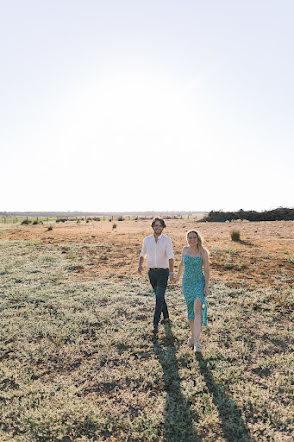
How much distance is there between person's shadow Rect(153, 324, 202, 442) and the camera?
3160 mm

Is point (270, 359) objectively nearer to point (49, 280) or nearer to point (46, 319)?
point (46, 319)

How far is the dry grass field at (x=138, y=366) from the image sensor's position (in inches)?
130

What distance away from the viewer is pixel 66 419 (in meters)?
3.42

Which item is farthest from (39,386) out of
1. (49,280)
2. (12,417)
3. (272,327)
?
(49,280)

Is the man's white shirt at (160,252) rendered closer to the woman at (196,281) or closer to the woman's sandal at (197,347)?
the woman at (196,281)

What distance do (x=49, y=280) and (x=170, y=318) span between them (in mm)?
5040

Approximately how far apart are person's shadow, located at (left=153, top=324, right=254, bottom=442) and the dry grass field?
0.01 meters

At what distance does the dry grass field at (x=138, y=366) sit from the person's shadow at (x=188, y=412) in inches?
0.6

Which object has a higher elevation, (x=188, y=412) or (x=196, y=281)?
(x=196, y=281)

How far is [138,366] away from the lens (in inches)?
176

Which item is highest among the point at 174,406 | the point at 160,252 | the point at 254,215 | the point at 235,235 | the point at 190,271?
the point at 254,215

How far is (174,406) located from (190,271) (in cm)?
201

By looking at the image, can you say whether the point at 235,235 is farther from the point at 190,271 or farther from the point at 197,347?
the point at 197,347

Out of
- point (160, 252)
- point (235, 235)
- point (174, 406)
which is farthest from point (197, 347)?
point (235, 235)
